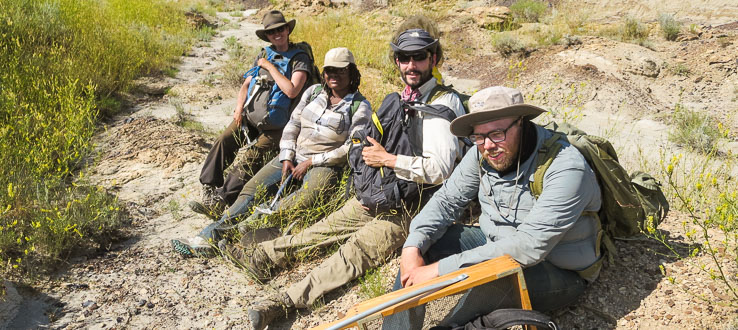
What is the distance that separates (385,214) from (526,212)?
1141 mm

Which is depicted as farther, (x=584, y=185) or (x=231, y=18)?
(x=231, y=18)

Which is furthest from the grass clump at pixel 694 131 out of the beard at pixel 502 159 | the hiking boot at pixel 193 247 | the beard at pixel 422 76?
the hiking boot at pixel 193 247

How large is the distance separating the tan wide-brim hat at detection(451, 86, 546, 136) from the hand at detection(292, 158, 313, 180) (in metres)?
1.92

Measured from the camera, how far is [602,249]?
2572mm

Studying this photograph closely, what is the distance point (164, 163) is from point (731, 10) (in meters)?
12.9

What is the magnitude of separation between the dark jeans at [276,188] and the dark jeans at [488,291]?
137 centimetres

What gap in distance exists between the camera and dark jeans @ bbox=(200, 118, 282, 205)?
4.63 m

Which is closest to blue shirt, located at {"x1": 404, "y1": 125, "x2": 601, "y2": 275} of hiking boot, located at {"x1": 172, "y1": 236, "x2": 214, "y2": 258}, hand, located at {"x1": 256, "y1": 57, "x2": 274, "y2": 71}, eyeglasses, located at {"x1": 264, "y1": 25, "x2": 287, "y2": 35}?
hiking boot, located at {"x1": 172, "y1": 236, "x2": 214, "y2": 258}

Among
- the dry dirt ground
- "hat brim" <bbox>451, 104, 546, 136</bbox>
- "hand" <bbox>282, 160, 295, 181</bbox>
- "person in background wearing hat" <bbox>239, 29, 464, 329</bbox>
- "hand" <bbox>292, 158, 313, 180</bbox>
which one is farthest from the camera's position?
Result: "hand" <bbox>282, 160, 295, 181</bbox>

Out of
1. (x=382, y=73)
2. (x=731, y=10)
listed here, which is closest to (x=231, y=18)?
(x=382, y=73)

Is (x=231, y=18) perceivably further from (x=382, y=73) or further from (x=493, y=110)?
(x=493, y=110)

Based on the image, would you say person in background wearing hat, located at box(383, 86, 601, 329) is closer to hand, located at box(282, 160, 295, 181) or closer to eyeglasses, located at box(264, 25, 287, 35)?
hand, located at box(282, 160, 295, 181)

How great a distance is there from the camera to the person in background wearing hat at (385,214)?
9.82ft

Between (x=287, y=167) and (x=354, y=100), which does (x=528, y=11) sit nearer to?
(x=354, y=100)
